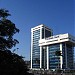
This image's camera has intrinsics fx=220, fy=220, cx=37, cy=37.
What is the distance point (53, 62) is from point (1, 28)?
138 meters

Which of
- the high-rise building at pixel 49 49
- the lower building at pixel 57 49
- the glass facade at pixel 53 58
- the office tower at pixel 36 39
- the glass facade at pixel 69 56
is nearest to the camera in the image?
the lower building at pixel 57 49

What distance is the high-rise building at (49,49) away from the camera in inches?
5935

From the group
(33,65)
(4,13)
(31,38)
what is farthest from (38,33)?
(4,13)

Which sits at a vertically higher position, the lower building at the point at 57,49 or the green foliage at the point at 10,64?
the lower building at the point at 57,49

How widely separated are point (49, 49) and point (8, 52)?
14554 centimetres

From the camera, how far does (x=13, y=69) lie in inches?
598

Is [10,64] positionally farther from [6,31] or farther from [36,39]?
Result: [36,39]

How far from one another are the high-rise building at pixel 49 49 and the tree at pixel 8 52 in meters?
123

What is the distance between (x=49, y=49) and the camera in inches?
6348

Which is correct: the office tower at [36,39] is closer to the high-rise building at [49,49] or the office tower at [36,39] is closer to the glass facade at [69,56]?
the high-rise building at [49,49]

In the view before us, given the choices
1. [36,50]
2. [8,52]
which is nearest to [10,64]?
[8,52]

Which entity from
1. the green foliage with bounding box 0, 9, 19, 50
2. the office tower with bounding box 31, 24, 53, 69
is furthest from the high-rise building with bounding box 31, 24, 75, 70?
the green foliage with bounding box 0, 9, 19, 50

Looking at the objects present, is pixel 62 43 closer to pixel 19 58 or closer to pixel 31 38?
pixel 31 38

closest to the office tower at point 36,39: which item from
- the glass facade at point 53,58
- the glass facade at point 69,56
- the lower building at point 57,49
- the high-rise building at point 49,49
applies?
the high-rise building at point 49,49
